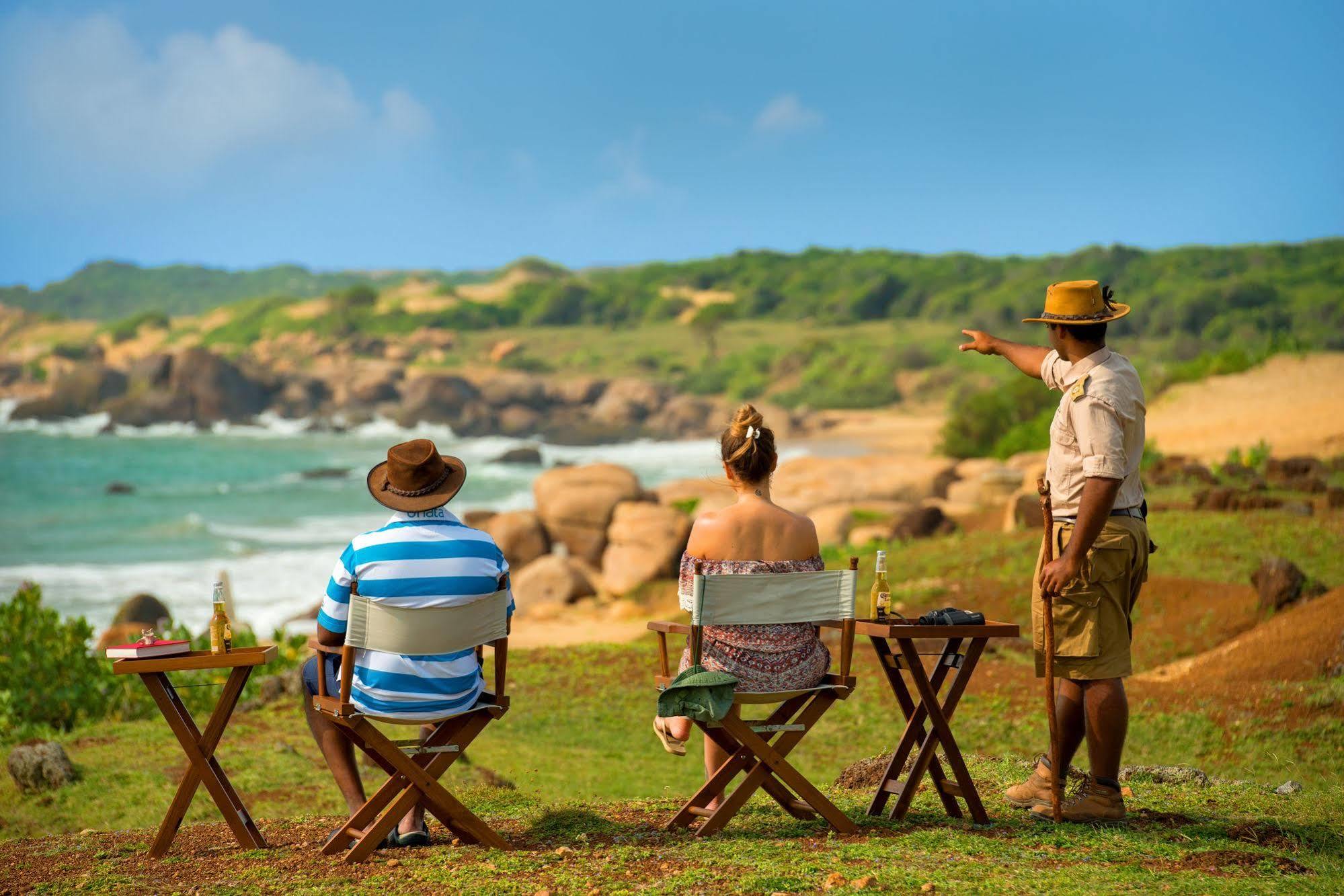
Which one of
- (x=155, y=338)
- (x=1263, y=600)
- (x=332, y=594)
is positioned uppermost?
(x=155, y=338)

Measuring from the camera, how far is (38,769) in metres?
7.38

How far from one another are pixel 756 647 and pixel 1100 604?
128 cm

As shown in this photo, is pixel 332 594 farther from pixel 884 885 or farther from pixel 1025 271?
pixel 1025 271

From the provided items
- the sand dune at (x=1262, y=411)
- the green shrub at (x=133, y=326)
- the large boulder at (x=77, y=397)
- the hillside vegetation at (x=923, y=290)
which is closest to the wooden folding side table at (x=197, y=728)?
the sand dune at (x=1262, y=411)

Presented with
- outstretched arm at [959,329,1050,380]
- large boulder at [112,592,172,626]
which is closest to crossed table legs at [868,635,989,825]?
outstretched arm at [959,329,1050,380]

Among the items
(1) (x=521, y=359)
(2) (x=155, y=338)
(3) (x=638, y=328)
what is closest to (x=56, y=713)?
(1) (x=521, y=359)

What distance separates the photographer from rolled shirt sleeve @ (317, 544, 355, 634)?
4.69m

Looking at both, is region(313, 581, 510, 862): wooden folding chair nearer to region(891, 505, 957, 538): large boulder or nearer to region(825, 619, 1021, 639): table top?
region(825, 619, 1021, 639): table top

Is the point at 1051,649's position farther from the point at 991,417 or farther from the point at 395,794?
the point at 991,417

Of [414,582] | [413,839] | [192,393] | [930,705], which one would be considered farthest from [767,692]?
[192,393]

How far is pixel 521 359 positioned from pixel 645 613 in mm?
71546

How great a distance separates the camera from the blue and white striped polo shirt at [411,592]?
4668mm

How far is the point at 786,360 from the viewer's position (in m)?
82.1

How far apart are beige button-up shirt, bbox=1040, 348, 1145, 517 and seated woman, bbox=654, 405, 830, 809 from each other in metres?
0.96
